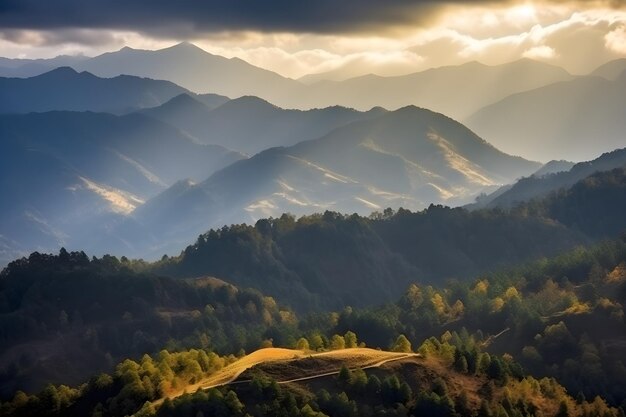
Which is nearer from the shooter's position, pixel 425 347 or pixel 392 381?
pixel 392 381

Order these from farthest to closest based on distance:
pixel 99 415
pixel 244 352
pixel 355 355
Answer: pixel 244 352 < pixel 355 355 < pixel 99 415

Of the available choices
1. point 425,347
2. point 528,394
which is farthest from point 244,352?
point 528,394

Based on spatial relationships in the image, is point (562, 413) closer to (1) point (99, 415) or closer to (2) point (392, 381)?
(2) point (392, 381)

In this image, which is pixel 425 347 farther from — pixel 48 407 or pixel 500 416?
pixel 48 407

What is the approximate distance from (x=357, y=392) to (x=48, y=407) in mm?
36011

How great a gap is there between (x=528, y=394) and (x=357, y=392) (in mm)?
25279

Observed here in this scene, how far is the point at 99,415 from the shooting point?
5320 inches

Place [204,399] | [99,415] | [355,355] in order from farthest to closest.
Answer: [355,355] → [99,415] → [204,399]

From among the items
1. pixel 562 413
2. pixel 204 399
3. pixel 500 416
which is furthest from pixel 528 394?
pixel 204 399

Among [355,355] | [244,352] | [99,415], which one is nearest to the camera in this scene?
[99,415]

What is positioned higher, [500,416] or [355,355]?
[355,355]

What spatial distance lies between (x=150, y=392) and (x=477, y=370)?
130ft

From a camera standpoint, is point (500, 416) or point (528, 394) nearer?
point (500, 416)

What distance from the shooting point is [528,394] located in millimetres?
149500
